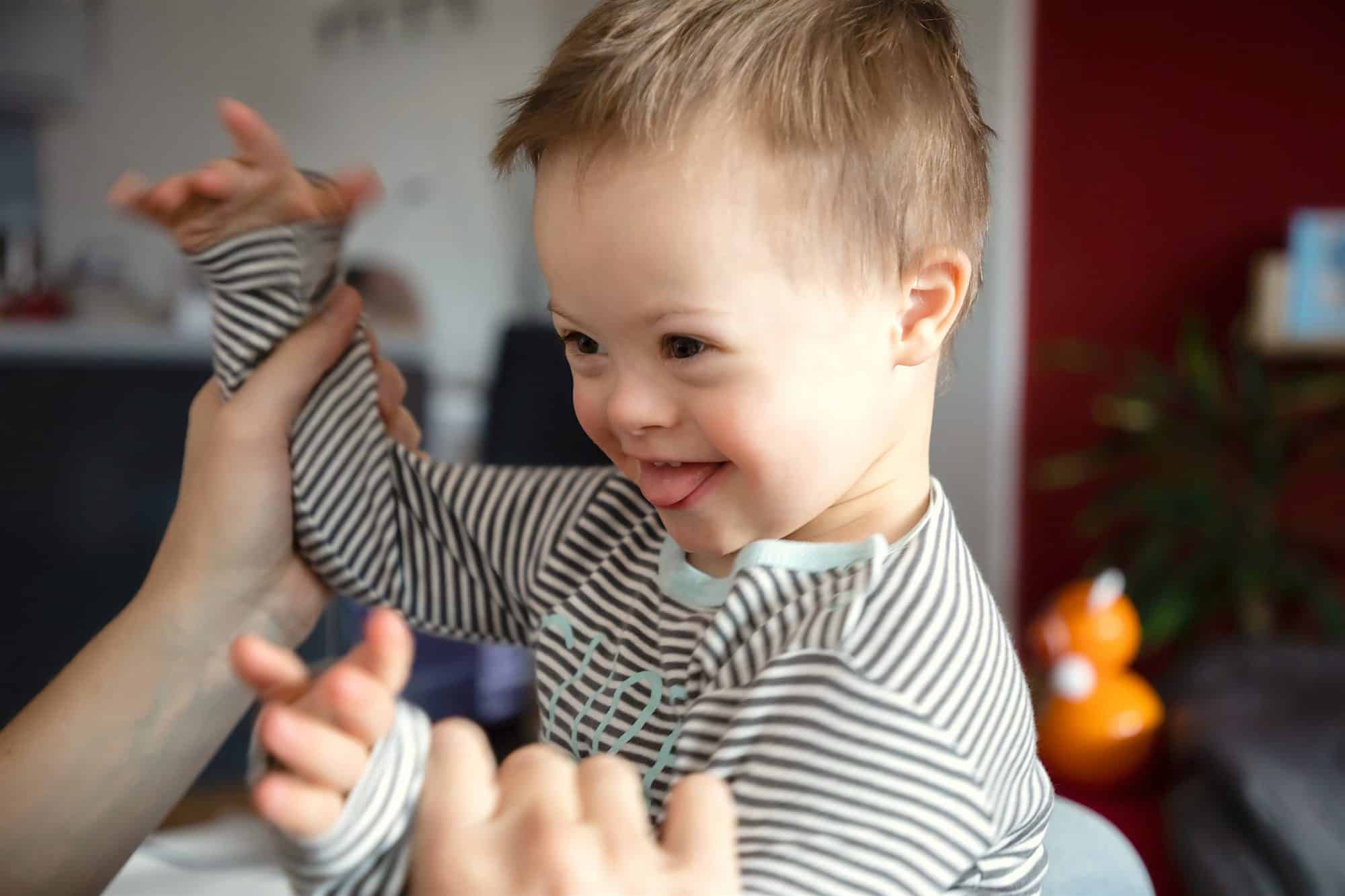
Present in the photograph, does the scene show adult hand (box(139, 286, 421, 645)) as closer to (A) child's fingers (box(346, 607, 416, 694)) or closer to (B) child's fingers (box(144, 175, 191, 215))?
(B) child's fingers (box(144, 175, 191, 215))

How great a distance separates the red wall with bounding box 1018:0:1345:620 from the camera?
306cm

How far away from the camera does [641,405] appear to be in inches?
23.2

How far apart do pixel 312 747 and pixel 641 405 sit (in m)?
0.24

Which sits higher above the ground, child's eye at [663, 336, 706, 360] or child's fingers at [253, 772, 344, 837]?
child's eye at [663, 336, 706, 360]

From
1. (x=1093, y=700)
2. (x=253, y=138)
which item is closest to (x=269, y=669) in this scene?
(x=253, y=138)

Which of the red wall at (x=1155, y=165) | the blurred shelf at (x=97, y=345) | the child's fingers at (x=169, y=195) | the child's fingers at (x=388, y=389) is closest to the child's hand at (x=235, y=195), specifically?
the child's fingers at (x=169, y=195)

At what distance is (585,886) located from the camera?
15.7 inches

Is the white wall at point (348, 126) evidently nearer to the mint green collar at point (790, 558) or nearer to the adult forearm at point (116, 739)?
the adult forearm at point (116, 739)

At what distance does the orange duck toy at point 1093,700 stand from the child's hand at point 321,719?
1.97 m

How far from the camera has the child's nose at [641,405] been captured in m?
0.59

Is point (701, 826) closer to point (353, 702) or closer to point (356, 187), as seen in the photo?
point (353, 702)

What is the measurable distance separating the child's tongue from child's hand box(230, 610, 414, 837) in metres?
0.21

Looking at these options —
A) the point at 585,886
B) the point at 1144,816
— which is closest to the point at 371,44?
the point at 1144,816

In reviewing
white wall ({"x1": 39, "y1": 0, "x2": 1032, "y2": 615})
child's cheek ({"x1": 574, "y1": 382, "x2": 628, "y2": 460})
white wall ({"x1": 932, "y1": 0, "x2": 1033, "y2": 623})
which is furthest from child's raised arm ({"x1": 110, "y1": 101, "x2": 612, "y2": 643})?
white wall ({"x1": 39, "y1": 0, "x2": 1032, "y2": 615})
